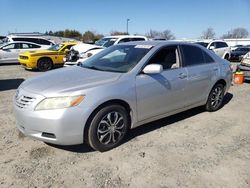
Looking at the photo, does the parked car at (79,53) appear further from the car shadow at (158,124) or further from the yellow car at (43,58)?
the car shadow at (158,124)

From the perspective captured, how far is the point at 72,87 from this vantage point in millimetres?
3393

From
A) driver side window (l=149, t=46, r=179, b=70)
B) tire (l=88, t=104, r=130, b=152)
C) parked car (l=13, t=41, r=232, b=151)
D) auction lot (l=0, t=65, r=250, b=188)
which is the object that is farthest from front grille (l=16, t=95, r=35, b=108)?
driver side window (l=149, t=46, r=179, b=70)

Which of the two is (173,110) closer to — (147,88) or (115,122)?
(147,88)

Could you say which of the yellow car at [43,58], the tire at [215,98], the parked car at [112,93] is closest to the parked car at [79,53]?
the yellow car at [43,58]

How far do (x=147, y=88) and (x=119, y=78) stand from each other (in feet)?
1.64

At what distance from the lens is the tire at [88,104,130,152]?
3471 millimetres

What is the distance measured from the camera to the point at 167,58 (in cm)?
448

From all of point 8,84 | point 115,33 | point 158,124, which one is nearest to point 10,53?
point 8,84

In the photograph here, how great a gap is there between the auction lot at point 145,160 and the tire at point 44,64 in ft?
25.2

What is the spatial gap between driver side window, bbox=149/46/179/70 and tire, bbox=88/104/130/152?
1047 millimetres

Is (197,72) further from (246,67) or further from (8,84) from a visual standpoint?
(8,84)

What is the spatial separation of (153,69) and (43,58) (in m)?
9.59

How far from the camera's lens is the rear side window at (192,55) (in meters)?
4.77

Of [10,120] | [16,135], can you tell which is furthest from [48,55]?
[16,135]
